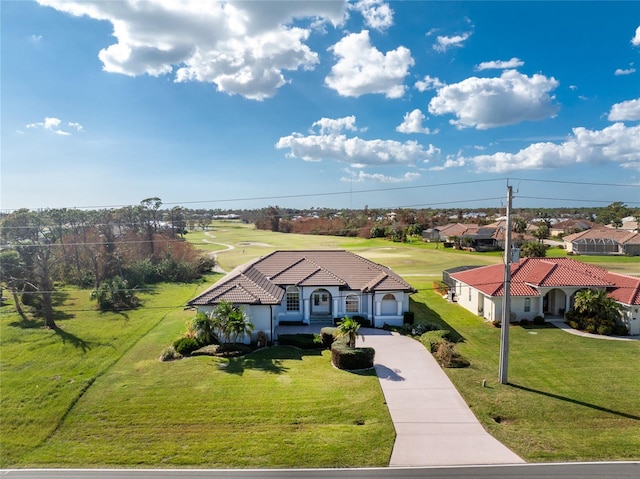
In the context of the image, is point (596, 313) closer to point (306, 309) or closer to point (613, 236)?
point (306, 309)

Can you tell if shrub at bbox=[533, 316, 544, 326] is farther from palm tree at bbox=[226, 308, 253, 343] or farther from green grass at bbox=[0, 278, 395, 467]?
palm tree at bbox=[226, 308, 253, 343]

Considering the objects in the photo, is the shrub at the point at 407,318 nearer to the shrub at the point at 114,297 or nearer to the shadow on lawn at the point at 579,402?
the shadow on lawn at the point at 579,402

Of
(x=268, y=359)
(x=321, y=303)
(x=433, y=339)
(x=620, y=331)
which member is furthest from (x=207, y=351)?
(x=620, y=331)

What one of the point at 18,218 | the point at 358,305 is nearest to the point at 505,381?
the point at 358,305

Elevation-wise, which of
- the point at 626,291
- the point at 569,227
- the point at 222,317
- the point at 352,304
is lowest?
the point at 352,304

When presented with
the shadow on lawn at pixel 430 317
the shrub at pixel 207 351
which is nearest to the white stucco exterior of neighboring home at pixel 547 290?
the shadow on lawn at pixel 430 317

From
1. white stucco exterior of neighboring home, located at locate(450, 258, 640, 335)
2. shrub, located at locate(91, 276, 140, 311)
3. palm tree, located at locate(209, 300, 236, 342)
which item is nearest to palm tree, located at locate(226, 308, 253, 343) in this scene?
palm tree, located at locate(209, 300, 236, 342)

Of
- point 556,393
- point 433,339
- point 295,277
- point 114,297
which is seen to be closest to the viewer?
point 556,393
